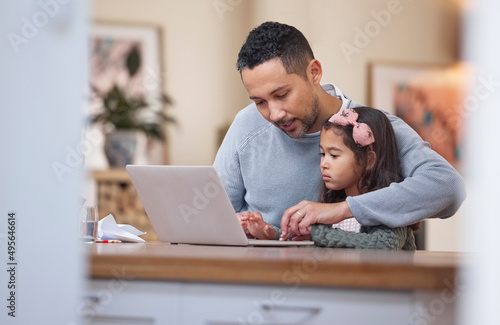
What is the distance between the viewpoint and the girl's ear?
5.87 feet

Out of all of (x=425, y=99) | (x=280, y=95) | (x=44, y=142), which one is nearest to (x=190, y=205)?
(x=280, y=95)

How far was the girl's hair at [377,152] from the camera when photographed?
1784mm

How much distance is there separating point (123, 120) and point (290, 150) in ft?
7.85

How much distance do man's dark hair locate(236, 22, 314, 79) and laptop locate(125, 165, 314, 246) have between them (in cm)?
50

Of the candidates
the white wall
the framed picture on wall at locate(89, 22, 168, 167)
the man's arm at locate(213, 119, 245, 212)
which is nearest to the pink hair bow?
the man's arm at locate(213, 119, 245, 212)

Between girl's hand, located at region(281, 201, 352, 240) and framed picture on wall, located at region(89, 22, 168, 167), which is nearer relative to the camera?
girl's hand, located at region(281, 201, 352, 240)

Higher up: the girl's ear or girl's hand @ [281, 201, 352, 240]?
the girl's ear

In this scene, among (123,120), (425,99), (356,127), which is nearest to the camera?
(356,127)

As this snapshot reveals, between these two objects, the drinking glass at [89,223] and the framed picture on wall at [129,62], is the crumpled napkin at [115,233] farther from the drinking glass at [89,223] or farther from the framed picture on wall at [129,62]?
the framed picture on wall at [129,62]

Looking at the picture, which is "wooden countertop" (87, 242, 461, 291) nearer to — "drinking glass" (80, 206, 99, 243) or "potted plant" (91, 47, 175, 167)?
"drinking glass" (80, 206, 99, 243)

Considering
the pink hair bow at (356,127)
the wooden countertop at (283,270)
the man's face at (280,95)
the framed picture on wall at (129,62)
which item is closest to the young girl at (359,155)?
the pink hair bow at (356,127)

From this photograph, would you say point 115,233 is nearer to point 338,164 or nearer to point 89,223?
point 89,223

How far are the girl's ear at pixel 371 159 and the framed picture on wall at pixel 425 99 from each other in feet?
9.65

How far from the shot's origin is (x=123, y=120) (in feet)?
14.2
